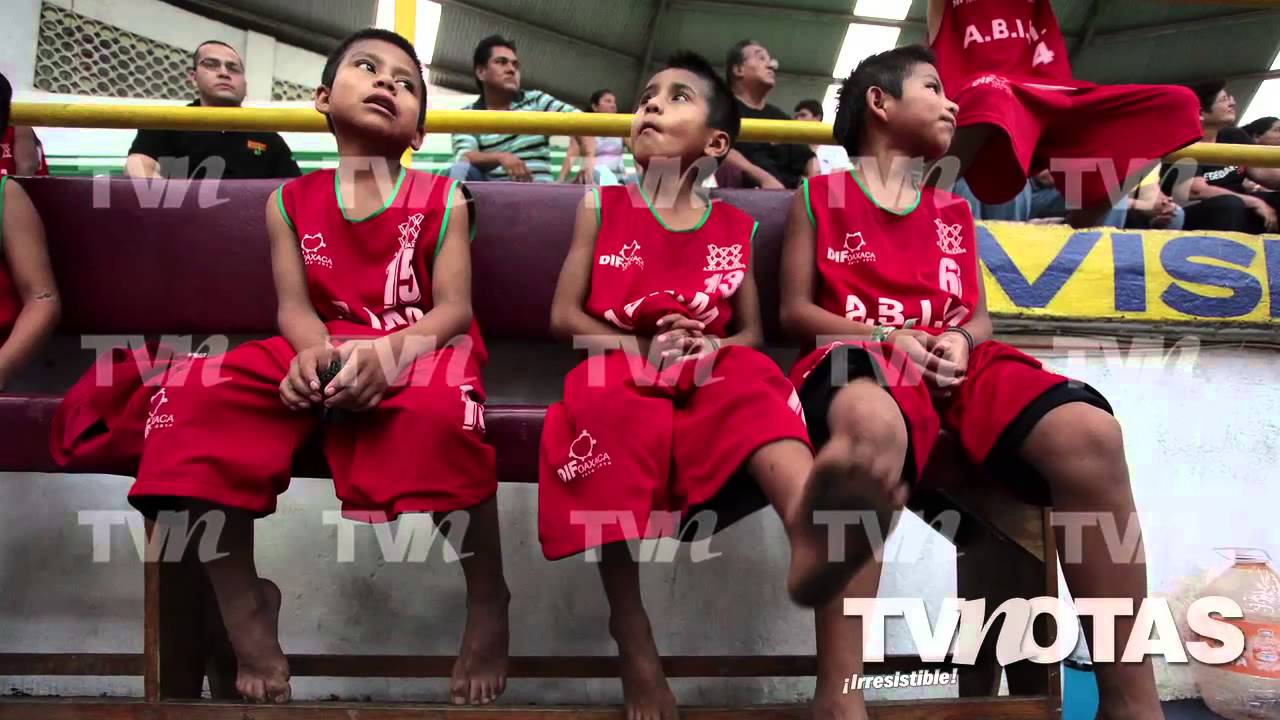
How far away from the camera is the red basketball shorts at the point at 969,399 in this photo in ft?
3.83

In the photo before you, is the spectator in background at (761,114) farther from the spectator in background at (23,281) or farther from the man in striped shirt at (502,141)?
the spectator in background at (23,281)


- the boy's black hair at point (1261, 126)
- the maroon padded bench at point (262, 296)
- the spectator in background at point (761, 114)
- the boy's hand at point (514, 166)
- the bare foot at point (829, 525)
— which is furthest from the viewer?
the boy's black hair at point (1261, 126)

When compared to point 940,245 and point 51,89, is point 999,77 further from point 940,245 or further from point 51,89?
point 51,89

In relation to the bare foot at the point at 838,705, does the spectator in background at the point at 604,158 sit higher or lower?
higher

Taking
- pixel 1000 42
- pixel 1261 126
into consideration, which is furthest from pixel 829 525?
pixel 1261 126

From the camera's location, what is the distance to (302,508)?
1.77 metres

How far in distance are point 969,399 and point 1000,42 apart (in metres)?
1.08

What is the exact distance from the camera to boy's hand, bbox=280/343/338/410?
3.82 feet

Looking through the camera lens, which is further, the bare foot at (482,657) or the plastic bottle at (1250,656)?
the plastic bottle at (1250,656)

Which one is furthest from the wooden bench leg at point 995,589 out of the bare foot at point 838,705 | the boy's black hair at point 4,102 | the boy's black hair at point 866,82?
the boy's black hair at point 4,102

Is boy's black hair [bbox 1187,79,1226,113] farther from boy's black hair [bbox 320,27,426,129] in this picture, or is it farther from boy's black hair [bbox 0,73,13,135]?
boy's black hair [bbox 0,73,13,135]

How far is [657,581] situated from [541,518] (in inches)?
26.2

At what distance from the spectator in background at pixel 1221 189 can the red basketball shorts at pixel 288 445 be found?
8.20 feet

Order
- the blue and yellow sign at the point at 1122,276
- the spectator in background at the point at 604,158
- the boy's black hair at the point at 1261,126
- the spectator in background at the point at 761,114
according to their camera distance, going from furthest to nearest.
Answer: the boy's black hair at the point at 1261,126
the spectator in background at the point at 604,158
the spectator in background at the point at 761,114
the blue and yellow sign at the point at 1122,276
